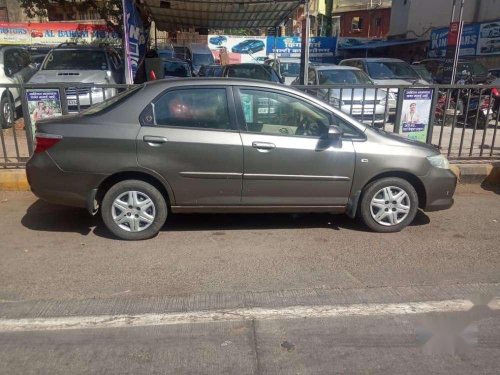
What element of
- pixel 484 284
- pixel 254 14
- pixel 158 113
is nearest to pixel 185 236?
pixel 158 113

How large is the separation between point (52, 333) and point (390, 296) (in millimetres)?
2544

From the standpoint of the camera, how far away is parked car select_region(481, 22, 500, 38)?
22469 mm

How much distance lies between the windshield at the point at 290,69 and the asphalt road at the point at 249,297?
40.4ft

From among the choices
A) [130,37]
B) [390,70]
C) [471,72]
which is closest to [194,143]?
[130,37]

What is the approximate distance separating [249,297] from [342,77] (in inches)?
381

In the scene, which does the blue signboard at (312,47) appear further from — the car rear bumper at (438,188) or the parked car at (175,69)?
the car rear bumper at (438,188)

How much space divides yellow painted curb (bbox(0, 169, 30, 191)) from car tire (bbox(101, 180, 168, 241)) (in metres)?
2.31

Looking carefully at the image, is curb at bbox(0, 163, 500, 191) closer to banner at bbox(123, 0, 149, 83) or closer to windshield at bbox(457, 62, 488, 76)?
banner at bbox(123, 0, 149, 83)

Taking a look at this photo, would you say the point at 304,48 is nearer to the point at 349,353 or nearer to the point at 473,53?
the point at 349,353

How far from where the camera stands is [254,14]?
16.6m

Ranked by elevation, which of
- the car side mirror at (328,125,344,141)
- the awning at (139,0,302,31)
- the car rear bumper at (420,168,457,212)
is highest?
the awning at (139,0,302,31)

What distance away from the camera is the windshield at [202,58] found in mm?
23464

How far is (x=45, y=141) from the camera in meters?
4.62

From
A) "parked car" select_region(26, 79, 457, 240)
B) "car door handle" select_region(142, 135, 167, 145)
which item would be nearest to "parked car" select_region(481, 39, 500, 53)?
"parked car" select_region(26, 79, 457, 240)
